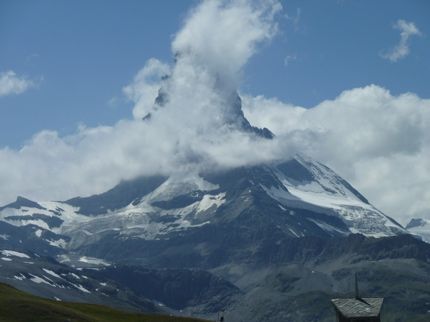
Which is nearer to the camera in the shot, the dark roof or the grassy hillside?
the dark roof

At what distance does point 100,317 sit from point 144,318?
8.20 m

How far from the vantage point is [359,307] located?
11788 centimetres

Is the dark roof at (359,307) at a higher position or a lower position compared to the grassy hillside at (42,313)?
higher

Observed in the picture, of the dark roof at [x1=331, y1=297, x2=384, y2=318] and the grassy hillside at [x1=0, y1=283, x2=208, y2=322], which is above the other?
the dark roof at [x1=331, y1=297, x2=384, y2=318]

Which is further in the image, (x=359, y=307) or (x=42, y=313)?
(x=42, y=313)

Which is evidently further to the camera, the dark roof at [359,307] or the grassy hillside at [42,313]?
the grassy hillside at [42,313]

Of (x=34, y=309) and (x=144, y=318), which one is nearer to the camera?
(x=34, y=309)

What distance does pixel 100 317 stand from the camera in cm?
13238

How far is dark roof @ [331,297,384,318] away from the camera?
11706 cm

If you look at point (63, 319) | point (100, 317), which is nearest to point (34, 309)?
point (63, 319)

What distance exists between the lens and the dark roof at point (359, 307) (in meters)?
117

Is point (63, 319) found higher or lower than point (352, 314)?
lower

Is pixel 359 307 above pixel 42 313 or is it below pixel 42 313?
above

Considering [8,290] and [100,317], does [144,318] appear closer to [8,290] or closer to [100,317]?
[100,317]
